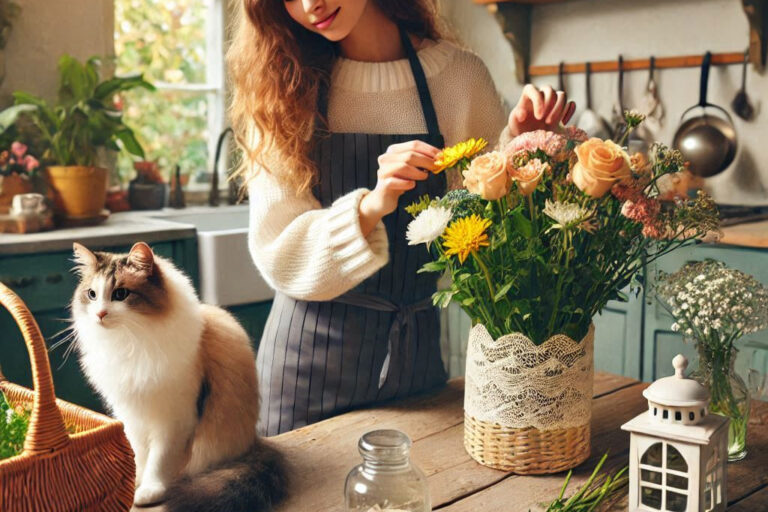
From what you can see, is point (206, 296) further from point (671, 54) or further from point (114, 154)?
point (671, 54)

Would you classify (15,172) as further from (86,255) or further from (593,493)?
(593,493)

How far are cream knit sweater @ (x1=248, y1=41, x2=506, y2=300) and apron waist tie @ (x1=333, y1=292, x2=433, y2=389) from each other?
141 mm

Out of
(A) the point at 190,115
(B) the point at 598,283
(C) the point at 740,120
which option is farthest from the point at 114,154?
(B) the point at 598,283

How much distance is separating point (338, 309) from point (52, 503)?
0.78 m

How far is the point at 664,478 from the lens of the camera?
930 mm

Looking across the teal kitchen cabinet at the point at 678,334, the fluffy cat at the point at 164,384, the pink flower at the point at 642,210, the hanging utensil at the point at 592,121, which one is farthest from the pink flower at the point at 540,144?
the hanging utensil at the point at 592,121

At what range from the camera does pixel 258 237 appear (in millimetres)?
1389

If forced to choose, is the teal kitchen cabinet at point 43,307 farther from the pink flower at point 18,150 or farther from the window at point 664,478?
the window at point 664,478

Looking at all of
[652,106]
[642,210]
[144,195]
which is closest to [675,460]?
[642,210]

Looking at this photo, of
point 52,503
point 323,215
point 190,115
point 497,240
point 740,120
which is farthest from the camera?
point 190,115

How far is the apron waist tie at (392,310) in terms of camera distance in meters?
1.49

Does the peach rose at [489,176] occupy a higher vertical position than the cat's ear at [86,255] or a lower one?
higher

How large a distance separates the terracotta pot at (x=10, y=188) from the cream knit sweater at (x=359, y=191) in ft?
4.71

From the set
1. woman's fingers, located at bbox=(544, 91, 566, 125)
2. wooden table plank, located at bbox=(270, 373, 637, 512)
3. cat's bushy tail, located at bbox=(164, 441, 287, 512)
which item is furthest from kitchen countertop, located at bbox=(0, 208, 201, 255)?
woman's fingers, located at bbox=(544, 91, 566, 125)
